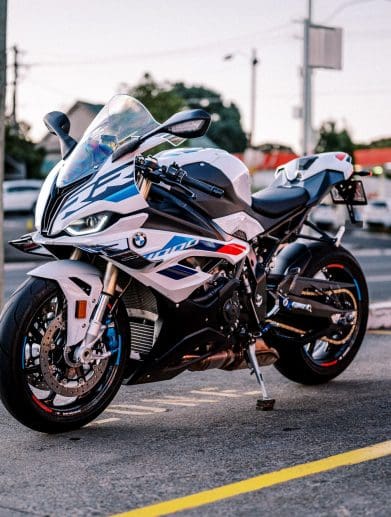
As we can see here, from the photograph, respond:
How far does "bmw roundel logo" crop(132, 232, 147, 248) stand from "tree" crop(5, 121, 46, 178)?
56.8m

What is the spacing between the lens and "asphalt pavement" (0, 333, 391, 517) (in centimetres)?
402

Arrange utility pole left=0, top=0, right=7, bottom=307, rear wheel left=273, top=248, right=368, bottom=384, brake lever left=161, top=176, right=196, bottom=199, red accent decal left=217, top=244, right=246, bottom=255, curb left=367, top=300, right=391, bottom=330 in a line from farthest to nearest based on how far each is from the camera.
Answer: curb left=367, top=300, right=391, bottom=330
utility pole left=0, top=0, right=7, bottom=307
rear wheel left=273, top=248, right=368, bottom=384
red accent decal left=217, top=244, right=246, bottom=255
brake lever left=161, top=176, right=196, bottom=199

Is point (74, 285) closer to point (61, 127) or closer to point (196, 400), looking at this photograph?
point (61, 127)

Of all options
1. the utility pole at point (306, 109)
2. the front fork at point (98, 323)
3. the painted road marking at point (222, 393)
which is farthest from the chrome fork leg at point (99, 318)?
the utility pole at point (306, 109)

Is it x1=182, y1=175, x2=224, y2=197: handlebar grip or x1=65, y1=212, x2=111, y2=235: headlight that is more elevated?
x1=182, y1=175, x2=224, y2=197: handlebar grip

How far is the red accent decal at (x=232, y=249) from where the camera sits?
5.60 metres

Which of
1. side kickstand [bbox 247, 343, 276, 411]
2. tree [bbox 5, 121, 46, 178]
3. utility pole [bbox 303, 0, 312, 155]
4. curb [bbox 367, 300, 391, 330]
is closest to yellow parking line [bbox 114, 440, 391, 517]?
side kickstand [bbox 247, 343, 276, 411]

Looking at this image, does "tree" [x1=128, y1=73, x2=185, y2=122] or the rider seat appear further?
"tree" [x1=128, y1=73, x2=185, y2=122]

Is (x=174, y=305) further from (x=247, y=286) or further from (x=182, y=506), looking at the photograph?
(x=182, y=506)

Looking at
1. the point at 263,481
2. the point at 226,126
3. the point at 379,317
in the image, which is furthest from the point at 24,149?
the point at 263,481

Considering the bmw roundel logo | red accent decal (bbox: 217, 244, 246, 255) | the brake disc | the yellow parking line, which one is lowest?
A: the yellow parking line

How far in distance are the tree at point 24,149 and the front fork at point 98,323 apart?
5679cm

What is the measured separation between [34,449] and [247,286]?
155 cm

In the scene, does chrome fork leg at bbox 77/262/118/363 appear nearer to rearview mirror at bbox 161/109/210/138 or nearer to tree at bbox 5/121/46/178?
rearview mirror at bbox 161/109/210/138
